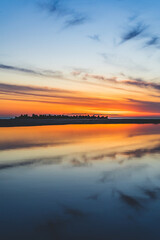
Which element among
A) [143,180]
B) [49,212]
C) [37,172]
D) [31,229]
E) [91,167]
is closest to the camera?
[31,229]

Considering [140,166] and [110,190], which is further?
[140,166]

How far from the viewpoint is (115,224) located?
3.72 metres

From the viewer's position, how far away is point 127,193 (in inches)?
203

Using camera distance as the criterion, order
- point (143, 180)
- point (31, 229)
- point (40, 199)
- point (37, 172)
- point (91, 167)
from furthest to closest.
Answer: point (91, 167), point (37, 172), point (143, 180), point (40, 199), point (31, 229)

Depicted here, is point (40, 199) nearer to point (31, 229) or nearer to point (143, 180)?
point (31, 229)

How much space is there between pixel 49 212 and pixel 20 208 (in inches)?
25.4

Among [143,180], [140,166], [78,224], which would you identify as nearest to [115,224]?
[78,224]

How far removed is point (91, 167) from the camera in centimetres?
784

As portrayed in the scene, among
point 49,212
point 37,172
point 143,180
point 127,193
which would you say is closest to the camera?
point 49,212

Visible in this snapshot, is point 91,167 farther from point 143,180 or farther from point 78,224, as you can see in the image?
point 78,224

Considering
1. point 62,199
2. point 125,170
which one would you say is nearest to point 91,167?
point 125,170

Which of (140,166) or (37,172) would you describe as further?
(140,166)

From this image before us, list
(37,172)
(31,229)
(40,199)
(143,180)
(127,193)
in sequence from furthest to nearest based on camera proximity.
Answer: (37,172) → (143,180) → (127,193) → (40,199) → (31,229)

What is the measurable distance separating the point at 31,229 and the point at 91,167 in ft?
14.8
